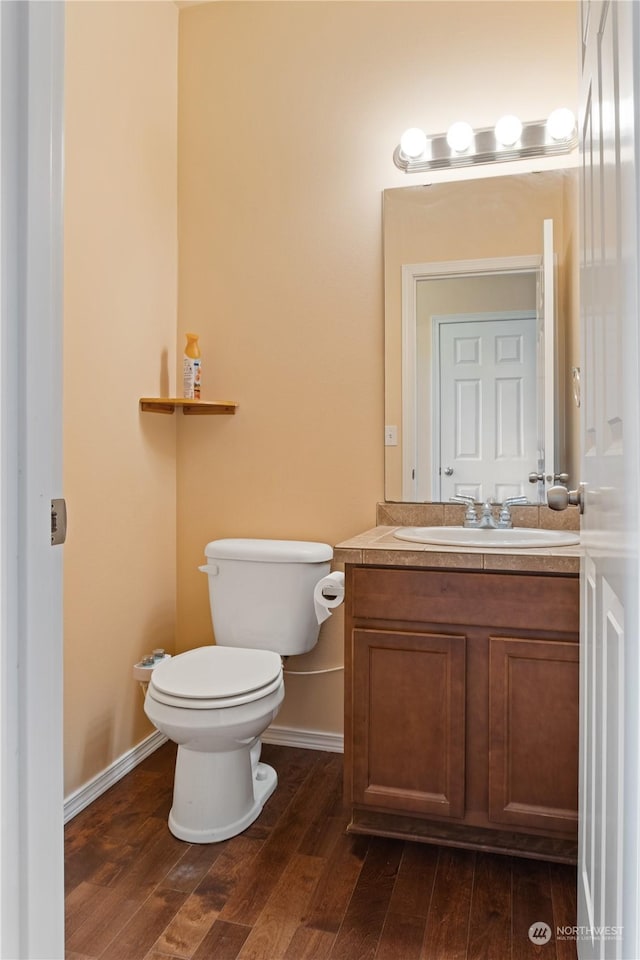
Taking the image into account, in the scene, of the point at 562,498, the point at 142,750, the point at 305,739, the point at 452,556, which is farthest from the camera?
the point at 305,739

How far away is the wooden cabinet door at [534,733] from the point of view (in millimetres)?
1663

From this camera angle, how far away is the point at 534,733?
5.54 feet

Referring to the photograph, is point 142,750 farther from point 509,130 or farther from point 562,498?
point 509,130

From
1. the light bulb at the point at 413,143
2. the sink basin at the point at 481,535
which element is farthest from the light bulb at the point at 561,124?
the sink basin at the point at 481,535

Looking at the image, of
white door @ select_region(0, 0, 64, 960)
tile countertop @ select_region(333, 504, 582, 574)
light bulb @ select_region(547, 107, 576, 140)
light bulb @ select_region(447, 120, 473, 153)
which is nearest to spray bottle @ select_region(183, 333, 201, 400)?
tile countertop @ select_region(333, 504, 582, 574)

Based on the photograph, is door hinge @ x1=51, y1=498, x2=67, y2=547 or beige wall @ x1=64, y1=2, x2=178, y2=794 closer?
door hinge @ x1=51, y1=498, x2=67, y2=547

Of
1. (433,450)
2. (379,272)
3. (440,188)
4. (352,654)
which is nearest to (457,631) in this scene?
(352,654)

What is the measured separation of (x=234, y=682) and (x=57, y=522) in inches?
46.3

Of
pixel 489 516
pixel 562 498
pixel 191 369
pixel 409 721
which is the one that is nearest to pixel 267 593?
pixel 409 721

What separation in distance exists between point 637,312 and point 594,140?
1.72 ft

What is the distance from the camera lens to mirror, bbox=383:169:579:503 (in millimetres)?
2158

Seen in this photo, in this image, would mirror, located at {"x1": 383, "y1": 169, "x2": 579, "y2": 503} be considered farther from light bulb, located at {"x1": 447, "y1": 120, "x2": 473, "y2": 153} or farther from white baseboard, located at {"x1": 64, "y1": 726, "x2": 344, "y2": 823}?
white baseboard, located at {"x1": 64, "y1": 726, "x2": 344, "y2": 823}

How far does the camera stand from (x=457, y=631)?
5.76ft

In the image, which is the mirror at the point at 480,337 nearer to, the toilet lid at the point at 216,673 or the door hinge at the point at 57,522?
the toilet lid at the point at 216,673
